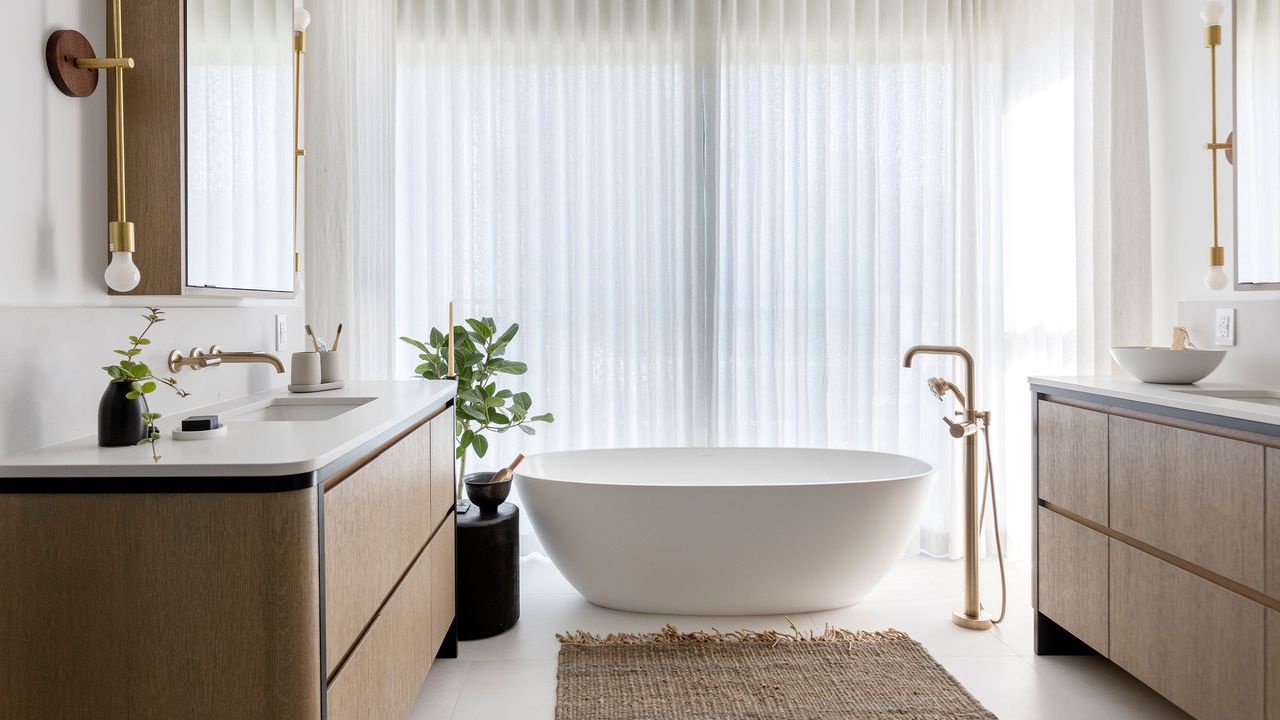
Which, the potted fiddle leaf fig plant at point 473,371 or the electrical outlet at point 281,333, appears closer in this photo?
the electrical outlet at point 281,333

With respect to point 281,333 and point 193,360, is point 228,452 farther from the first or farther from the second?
point 281,333

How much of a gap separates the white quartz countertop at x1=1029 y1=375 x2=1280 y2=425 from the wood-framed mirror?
87.3 inches

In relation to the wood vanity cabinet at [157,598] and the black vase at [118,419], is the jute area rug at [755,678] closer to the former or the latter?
the wood vanity cabinet at [157,598]

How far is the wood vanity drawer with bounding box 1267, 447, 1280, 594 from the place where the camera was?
5.57 feet

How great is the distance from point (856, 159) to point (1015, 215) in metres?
0.71

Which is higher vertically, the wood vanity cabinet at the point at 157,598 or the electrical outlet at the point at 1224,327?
the electrical outlet at the point at 1224,327

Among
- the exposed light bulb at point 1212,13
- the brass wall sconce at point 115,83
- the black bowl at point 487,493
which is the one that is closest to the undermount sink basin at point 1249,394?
the exposed light bulb at point 1212,13

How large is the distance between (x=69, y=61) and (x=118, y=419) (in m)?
0.69

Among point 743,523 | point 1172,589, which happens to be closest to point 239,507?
point 743,523

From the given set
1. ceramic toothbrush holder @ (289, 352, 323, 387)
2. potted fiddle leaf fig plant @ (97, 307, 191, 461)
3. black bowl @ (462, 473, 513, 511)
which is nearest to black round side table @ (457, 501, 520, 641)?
black bowl @ (462, 473, 513, 511)

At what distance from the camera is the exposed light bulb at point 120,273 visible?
1.61 meters

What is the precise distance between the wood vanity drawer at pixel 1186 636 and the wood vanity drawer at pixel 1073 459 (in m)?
0.15

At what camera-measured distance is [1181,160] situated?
2756 millimetres

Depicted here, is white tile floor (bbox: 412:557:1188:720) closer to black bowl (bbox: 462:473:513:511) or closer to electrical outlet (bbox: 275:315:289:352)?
black bowl (bbox: 462:473:513:511)
